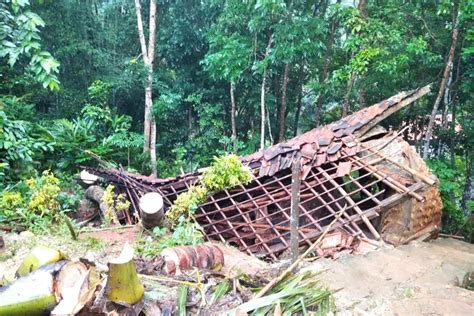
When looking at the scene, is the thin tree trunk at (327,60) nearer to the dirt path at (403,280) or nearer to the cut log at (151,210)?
the dirt path at (403,280)

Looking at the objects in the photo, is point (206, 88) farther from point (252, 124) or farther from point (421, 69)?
point (421, 69)

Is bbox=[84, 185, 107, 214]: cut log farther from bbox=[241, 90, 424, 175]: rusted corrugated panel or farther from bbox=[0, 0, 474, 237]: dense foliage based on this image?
bbox=[241, 90, 424, 175]: rusted corrugated panel

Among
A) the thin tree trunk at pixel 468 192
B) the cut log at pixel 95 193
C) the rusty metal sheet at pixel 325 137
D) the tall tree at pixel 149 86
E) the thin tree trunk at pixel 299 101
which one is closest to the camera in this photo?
the rusty metal sheet at pixel 325 137

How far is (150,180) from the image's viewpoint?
5930 millimetres

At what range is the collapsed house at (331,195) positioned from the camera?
4473 mm

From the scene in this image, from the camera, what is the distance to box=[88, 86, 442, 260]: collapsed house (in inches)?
176

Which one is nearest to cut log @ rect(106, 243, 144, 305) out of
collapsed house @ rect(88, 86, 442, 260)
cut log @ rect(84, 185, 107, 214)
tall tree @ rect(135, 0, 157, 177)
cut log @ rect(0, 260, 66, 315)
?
cut log @ rect(0, 260, 66, 315)

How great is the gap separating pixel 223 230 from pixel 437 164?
13.9 feet

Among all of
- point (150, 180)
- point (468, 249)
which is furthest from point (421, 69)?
point (150, 180)

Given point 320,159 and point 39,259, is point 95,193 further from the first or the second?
point 39,259

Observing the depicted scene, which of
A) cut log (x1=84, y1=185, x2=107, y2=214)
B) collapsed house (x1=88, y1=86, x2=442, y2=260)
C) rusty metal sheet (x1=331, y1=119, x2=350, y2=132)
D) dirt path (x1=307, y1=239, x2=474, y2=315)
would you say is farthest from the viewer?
cut log (x1=84, y1=185, x2=107, y2=214)

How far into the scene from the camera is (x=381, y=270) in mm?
3680

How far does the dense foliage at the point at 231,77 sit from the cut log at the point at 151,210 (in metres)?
2.46

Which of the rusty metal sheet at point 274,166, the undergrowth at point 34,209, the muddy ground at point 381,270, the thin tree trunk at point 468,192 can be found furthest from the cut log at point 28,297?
the thin tree trunk at point 468,192
